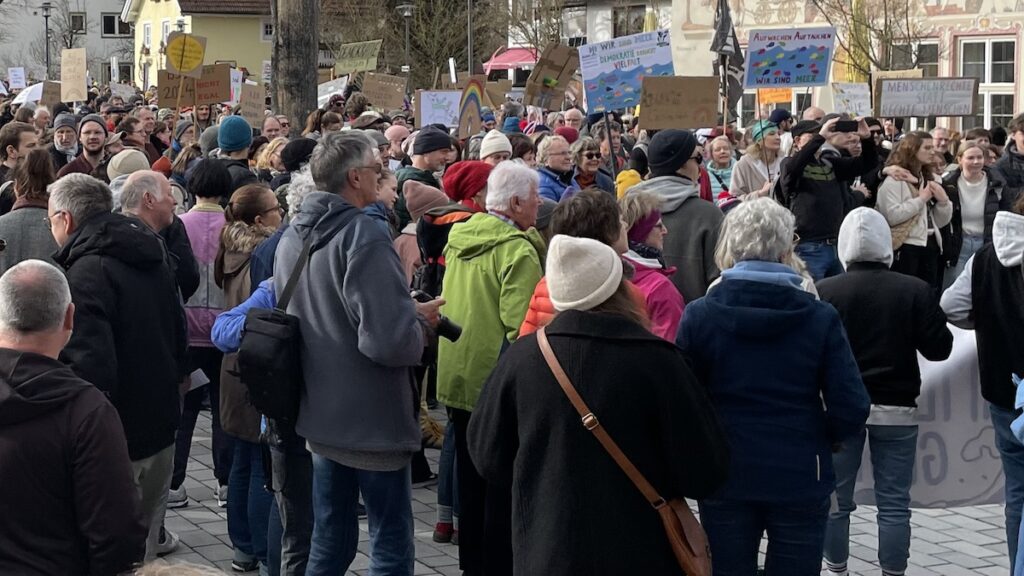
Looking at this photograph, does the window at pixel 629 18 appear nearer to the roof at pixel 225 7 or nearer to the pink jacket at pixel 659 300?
the roof at pixel 225 7

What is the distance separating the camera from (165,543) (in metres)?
6.91

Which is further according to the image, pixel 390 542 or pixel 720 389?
pixel 390 542

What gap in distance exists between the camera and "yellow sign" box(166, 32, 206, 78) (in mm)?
15062

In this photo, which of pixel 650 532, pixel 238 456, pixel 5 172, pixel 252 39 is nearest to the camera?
pixel 650 532

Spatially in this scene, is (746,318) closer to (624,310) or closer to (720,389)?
(720,389)

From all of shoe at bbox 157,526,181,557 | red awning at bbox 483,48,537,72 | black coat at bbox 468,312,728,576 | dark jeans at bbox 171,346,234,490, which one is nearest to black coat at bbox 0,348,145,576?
black coat at bbox 468,312,728,576

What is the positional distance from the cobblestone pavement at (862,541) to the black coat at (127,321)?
0.99 metres

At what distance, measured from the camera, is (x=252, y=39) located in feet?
240

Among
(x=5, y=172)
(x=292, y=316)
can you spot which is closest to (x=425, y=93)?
(x=5, y=172)

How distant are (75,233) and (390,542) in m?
1.63

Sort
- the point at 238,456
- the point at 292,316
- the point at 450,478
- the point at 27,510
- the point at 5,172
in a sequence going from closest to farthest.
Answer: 1. the point at 27,510
2. the point at 292,316
3. the point at 238,456
4. the point at 450,478
5. the point at 5,172

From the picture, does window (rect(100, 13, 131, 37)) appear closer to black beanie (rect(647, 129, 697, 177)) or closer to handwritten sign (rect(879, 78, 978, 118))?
handwritten sign (rect(879, 78, 978, 118))

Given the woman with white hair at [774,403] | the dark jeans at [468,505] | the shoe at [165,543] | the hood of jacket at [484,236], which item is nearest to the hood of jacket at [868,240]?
the hood of jacket at [484,236]

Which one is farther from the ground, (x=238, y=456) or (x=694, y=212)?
(x=694, y=212)
